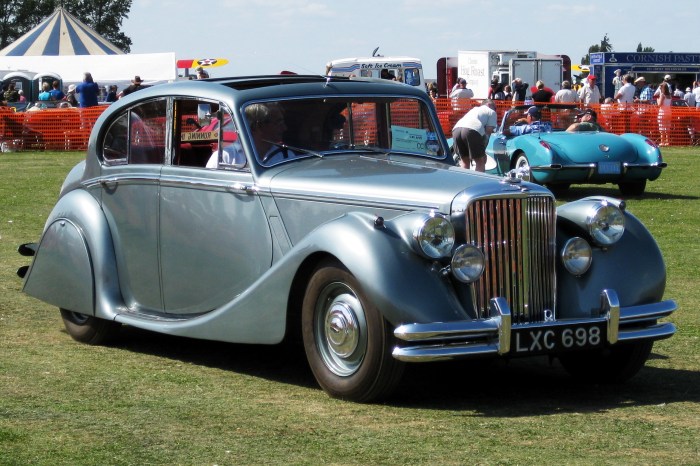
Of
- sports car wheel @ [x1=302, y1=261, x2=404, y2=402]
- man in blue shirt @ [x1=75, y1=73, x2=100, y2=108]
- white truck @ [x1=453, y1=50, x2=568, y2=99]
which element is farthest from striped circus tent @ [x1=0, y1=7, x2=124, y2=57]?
sports car wheel @ [x1=302, y1=261, x2=404, y2=402]

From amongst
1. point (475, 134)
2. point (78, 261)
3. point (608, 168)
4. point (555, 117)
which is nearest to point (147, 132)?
point (78, 261)

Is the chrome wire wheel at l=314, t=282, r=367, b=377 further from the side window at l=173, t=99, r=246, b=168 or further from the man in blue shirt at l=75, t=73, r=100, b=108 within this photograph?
the man in blue shirt at l=75, t=73, r=100, b=108

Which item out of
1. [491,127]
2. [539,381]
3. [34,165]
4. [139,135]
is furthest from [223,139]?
[34,165]

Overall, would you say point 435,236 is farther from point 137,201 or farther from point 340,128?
point 137,201

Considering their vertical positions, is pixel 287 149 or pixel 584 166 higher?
pixel 287 149

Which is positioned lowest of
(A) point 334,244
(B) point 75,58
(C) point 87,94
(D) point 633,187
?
(D) point 633,187

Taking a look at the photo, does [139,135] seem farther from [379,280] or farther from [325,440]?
[325,440]

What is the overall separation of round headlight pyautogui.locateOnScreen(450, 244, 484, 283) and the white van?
3297 cm

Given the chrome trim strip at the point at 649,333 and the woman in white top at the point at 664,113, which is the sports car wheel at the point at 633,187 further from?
the chrome trim strip at the point at 649,333

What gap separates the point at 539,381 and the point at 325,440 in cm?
189

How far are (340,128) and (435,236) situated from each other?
1.68 meters

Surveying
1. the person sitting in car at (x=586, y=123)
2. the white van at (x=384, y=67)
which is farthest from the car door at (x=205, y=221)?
the white van at (x=384, y=67)

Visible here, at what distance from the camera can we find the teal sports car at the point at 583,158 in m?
16.8

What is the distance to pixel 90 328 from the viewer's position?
7.56m
